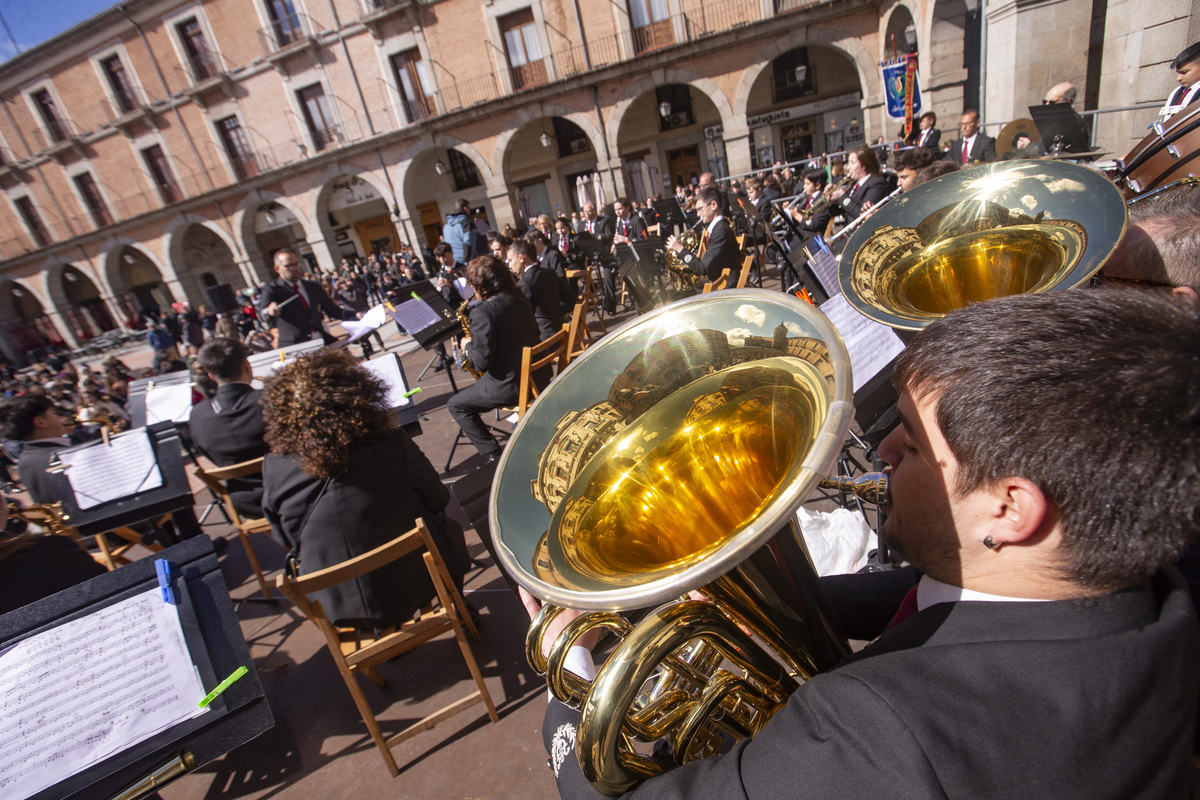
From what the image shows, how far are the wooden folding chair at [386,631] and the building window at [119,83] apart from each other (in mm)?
28379

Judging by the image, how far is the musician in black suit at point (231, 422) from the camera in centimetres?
311

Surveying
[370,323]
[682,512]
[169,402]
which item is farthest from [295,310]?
[682,512]

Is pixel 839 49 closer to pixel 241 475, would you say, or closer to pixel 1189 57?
pixel 1189 57

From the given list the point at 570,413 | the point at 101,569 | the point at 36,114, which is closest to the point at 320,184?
the point at 36,114

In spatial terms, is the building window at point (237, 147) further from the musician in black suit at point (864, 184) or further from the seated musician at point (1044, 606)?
the seated musician at point (1044, 606)

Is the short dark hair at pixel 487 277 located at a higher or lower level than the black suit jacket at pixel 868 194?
higher

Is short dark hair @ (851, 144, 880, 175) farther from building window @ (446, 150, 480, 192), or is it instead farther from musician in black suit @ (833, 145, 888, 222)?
building window @ (446, 150, 480, 192)

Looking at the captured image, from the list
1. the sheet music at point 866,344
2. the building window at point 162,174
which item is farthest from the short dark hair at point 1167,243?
the building window at point 162,174

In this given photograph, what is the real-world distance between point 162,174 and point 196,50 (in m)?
5.04

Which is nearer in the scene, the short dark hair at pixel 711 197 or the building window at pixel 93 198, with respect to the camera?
the short dark hair at pixel 711 197

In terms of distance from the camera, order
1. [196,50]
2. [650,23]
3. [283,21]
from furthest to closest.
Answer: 1. [196,50]
2. [283,21]
3. [650,23]

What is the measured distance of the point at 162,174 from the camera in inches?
823

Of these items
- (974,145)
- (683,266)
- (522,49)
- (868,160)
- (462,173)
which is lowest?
(683,266)

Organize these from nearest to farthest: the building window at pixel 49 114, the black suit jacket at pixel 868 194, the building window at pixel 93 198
Answer: 1. the black suit jacket at pixel 868 194
2. the building window at pixel 49 114
3. the building window at pixel 93 198
